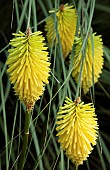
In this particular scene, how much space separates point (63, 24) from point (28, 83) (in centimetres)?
33

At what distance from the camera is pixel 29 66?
0.87m

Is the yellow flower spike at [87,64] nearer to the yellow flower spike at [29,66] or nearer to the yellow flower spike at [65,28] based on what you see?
the yellow flower spike at [65,28]

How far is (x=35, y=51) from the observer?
0.88 m

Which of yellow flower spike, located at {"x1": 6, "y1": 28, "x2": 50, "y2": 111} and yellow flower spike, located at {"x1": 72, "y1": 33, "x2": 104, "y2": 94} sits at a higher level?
yellow flower spike, located at {"x1": 6, "y1": 28, "x2": 50, "y2": 111}

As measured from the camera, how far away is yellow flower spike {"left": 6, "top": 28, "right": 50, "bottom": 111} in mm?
871

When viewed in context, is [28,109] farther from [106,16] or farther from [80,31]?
[106,16]

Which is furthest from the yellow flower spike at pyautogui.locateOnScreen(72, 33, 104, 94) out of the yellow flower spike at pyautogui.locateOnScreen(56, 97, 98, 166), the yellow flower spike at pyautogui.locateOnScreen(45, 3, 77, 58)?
the yellow flower spike at pyautogui.locateOnScreen(56, 97, 98, 166)

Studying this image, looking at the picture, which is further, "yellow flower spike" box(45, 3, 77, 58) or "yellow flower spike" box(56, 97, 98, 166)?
"yellow flower spike" box(45, 3, 77, 58)

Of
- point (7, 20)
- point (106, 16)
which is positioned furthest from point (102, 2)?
point (7, 20)

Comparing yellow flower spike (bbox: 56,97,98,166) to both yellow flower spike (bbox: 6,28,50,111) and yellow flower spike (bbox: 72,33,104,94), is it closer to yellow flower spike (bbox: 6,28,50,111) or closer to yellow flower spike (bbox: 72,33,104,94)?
yellow flower spike (bbox: 6,28,50,111)

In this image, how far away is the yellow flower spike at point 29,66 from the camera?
871mm

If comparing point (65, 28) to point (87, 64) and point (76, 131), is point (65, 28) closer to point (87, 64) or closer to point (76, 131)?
point (87, 64)

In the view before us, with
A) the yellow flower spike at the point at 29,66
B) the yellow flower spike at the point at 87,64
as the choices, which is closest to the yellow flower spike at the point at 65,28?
the yellow flower spike at the point at 87,64

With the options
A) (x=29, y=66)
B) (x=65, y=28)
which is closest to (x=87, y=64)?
(x=65, y=28)
